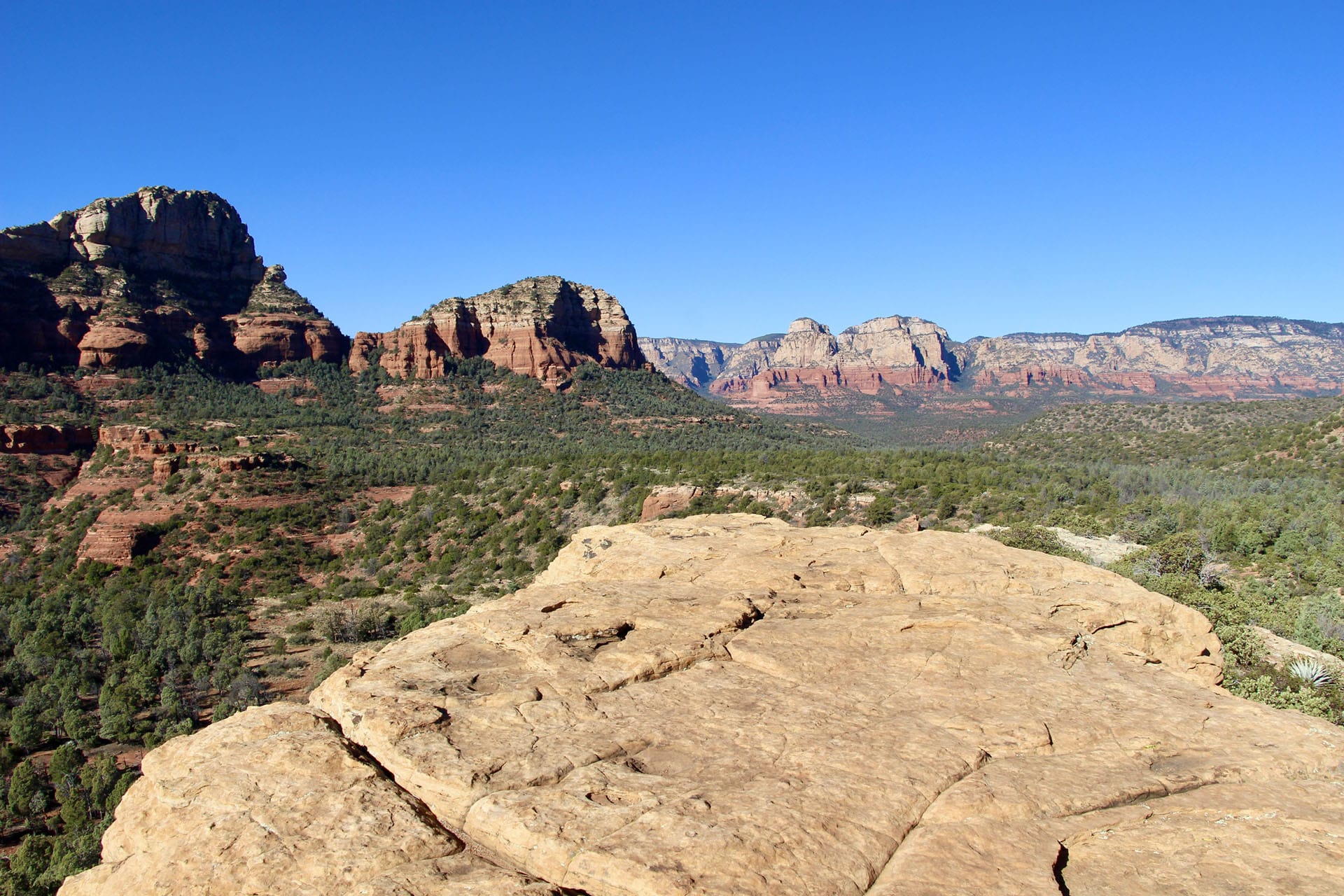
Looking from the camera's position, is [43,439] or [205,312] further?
[205,312]

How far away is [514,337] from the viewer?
4707 inches

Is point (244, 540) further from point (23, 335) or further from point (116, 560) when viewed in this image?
point (23, 335)

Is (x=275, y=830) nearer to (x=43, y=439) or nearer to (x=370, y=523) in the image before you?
(x=370, y=523)

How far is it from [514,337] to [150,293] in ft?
173

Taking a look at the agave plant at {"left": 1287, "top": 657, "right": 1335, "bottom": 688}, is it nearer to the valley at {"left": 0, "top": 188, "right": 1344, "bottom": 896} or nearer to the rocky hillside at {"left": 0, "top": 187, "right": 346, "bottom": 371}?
the valley at {"left": 0, "top": 188, "right": 1344, "bottom": 896}

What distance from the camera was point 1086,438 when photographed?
3772 inches

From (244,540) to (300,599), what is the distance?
9574mm

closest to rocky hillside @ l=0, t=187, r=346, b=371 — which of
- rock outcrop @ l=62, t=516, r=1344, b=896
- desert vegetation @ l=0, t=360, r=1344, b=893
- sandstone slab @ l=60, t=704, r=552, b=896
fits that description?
desert vegetation @ l=0, t=360, r=1344, b=893

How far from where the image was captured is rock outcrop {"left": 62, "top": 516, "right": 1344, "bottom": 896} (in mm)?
6719

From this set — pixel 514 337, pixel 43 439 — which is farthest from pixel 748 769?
pixel 514 337

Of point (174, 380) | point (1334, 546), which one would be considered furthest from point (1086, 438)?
point (174, 380)

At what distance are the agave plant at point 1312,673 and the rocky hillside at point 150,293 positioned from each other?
116085mm

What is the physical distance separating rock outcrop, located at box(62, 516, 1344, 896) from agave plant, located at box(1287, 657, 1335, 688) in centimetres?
937

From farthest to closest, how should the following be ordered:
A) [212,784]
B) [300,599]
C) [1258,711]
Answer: [300,599] < [1258,711] < [212,784]
